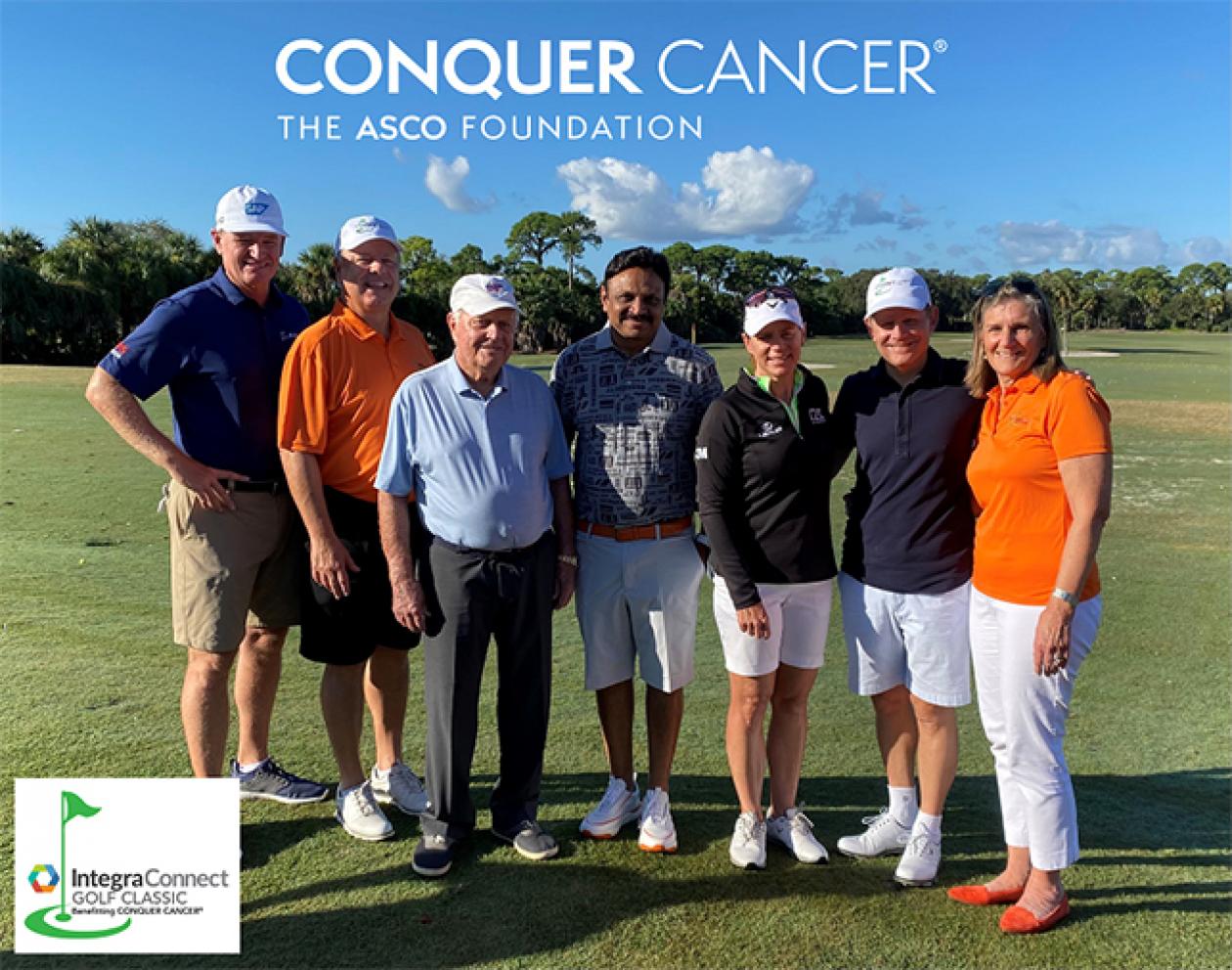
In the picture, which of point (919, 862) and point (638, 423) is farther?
point (638, 423)

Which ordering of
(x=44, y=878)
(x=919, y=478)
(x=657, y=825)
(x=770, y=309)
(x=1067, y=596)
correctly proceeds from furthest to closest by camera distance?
1. (x=657, y=825)
2. (x=770, y=309)
3. (x=919, y=478)
4. (x=44, y=878)
5. (x=1067, y=596)

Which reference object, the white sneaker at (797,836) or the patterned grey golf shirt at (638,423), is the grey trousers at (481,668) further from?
the white sneaker at (797,836)

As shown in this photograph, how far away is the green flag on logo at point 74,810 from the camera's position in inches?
131

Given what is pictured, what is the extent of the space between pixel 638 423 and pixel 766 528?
0.59 m

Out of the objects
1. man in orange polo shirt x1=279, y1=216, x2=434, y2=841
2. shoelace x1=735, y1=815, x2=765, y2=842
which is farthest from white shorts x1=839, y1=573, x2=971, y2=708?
man in orange polo shirt x1=279, y1=216, x2=434, y2=841

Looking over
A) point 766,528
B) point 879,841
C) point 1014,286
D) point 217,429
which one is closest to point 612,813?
point 879,841

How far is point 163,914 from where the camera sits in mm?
3104

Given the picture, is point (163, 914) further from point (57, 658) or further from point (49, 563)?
point (49, 563)

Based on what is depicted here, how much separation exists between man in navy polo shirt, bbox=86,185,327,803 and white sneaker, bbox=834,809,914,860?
91.7 inches

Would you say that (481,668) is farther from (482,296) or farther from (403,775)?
(482,296)

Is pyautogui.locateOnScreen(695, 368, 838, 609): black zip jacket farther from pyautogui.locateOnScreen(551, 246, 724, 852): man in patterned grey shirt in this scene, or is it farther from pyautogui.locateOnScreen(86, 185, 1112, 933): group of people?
pyautogui.locateOnScreen(551, 246, 724, 852): man in patterned grey shirt

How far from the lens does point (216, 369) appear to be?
3.64 metres

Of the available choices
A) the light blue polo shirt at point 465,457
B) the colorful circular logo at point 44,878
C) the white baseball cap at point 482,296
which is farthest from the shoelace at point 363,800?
the white baseball cap at point 482,296

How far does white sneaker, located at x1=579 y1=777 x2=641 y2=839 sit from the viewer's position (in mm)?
3684
